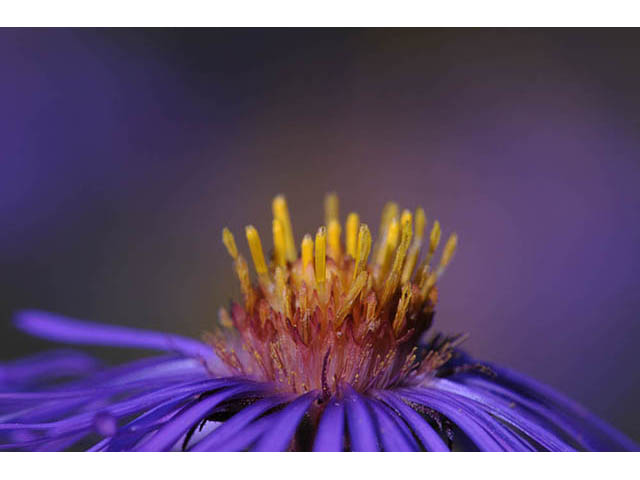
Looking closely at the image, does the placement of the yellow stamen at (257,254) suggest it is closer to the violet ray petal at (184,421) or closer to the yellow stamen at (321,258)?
the yellow stamen at (321,258)

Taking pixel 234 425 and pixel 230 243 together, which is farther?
pixel 230 243

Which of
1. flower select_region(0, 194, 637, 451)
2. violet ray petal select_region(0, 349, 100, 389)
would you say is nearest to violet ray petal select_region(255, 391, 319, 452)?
flower select_region(0, 194, 637, 451)

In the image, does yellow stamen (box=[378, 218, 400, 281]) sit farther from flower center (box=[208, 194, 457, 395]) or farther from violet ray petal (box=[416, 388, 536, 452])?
violet ray petal (box=[416, 388, 536, 452])

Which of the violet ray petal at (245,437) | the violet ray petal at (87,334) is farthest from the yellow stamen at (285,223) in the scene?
the violet ray petal at (245,437)

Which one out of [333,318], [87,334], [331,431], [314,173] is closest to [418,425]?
[331,431]

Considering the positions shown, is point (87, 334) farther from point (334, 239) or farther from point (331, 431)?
point (331, 431)
